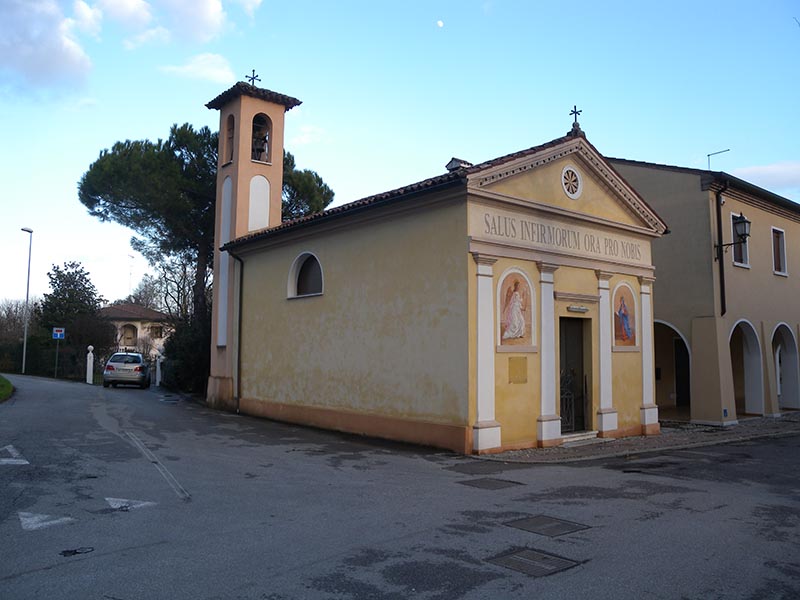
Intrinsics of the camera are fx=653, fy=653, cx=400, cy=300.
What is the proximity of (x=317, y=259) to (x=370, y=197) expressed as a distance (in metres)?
2.55

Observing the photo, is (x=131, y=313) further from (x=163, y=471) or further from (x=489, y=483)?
(x=489, y=483)

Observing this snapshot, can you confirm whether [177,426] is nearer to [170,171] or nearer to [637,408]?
[637,408]

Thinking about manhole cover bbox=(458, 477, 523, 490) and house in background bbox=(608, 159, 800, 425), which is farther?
house in background bbox=(608, 159, 800, 425)

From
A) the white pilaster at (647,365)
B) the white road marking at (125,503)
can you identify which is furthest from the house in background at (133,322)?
the white road marking at (125,503)

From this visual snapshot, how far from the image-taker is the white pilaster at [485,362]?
10891 millimetres

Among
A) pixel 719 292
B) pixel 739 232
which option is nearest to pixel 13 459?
pixel 719 292

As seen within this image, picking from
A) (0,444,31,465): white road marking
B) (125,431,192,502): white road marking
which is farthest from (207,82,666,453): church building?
(0,444,31,465): white road marking

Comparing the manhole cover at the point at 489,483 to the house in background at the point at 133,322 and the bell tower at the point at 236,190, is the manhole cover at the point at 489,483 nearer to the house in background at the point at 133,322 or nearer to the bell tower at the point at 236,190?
the bell tower at the point at 236,190

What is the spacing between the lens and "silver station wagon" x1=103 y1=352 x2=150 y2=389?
84.8ft

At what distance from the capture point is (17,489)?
7605 millimetres

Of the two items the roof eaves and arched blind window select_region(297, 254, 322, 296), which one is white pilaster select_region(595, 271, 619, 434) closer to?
the roof eaves

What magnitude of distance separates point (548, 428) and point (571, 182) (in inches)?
198

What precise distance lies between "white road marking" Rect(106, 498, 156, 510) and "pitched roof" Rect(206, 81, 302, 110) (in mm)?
13965

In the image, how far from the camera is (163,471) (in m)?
8.91
